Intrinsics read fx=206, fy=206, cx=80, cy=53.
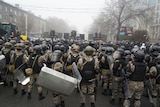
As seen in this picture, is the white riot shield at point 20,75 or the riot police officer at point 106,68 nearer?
the white riot shield at point 20,75

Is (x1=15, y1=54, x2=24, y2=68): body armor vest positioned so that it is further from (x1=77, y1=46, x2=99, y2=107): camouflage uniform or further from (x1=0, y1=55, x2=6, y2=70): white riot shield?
(x1=77, y1=46, x2=99, y2=107): camouflage uniform

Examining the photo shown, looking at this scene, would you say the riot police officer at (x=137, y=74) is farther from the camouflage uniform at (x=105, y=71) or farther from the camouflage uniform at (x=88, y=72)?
the camouflage uniform at (x=105, y=71)

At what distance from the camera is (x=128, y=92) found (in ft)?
19.0

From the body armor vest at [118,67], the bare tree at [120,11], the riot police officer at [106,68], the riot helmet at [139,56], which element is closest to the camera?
the riot helmet at [139,56]

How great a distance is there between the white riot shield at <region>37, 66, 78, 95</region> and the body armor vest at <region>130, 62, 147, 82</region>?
5.77 ft

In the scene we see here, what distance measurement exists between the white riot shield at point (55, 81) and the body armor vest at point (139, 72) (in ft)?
5.77

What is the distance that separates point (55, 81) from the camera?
480 centimetres

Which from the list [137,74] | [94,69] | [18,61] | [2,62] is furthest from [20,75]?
[137,74]

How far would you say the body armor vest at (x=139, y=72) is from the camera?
5555 millimetres

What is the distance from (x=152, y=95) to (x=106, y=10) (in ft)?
116

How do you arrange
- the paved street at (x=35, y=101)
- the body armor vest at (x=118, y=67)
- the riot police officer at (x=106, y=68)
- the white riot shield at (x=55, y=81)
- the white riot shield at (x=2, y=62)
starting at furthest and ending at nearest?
the riot police officer at (x=106, y=68), the white riot shield at (x=2, y=62), the body armor vest at (x=118, y=67), the paved street at (x=35, y=101), the white riot shield at (x=55, y=81)

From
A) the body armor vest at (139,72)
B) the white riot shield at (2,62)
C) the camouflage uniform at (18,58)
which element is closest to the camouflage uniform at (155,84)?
the body armor vest at (139,72)

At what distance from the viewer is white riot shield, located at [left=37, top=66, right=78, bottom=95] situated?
4770 millimetres

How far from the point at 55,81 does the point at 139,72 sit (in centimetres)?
233
